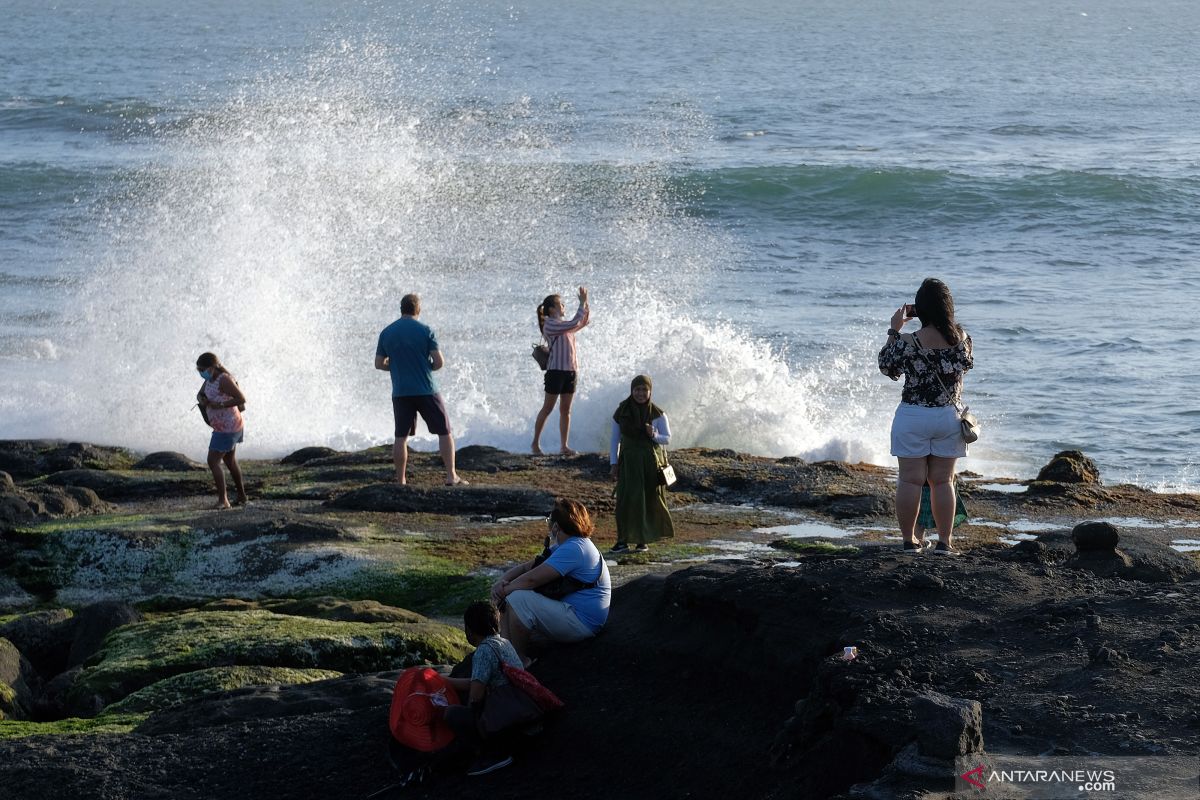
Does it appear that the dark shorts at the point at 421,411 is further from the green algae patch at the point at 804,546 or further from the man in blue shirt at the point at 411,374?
the green algae patch at the point at 804,546

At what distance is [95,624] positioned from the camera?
29.7 ft

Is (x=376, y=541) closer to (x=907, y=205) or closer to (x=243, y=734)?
(x=243, y=734)

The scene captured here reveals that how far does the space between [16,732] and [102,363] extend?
464 inches

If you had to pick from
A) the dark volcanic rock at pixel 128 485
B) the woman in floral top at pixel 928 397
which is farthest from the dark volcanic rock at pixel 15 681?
the woman in floral top at pixel 928 397

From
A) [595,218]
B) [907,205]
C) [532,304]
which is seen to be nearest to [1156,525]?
[532,304]

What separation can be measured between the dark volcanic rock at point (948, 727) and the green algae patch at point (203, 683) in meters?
Answer: 3.58

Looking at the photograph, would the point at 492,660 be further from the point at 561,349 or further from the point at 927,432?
the point at 561,349

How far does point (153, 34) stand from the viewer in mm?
74250

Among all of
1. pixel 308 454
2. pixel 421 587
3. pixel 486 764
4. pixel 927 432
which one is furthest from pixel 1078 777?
pixel 308 454

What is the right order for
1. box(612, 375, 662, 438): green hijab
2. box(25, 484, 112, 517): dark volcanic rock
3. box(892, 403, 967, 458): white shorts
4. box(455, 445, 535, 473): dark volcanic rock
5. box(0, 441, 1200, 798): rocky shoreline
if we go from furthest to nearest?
box(455, 445, 535, 473): dark volcanic rock < box(25, 484, 112, 517): dark volcanic rock < box(612, 375, 662, 438): green hijab < box(892, 403, 967, 458): white shorts < box(0, 441, 1200, 798): rocky shoreline

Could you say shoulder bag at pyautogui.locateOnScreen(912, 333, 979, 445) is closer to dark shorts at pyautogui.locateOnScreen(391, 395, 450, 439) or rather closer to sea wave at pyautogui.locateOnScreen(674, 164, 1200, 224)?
dark shorts at pyautogui.locateOnScreen(391, 395, 450, 439)

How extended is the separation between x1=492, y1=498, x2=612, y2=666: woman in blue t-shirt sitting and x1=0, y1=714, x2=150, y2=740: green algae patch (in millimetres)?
1912

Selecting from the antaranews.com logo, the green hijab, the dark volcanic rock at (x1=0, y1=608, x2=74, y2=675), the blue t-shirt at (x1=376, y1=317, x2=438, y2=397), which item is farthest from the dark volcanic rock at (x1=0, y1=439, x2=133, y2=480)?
the antaranews.com logo

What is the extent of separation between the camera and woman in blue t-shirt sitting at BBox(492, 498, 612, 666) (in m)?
6.97
